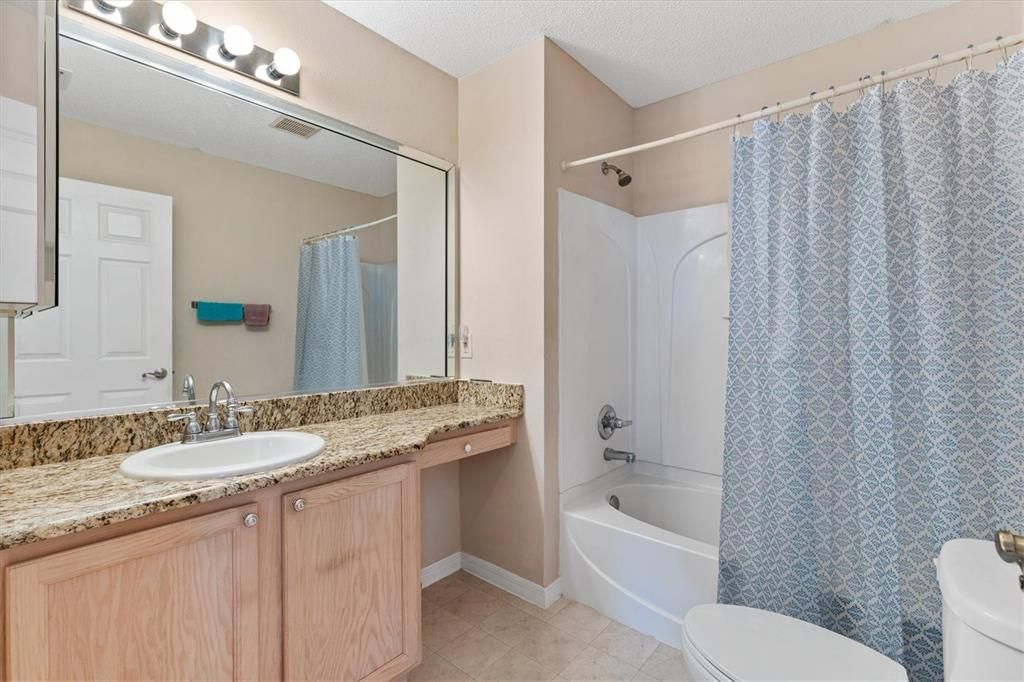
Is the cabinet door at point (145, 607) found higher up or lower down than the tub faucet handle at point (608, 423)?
lower down

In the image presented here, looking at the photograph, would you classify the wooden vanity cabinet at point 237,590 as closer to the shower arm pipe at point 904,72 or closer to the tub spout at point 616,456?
the tub spout at point 616,456

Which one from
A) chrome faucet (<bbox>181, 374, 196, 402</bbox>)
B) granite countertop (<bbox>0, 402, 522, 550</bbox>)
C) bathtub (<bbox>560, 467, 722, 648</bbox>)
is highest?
chrome faucet (<bbox>181, 374, 196, 402</bbox>)

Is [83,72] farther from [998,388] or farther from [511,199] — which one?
[998,388]

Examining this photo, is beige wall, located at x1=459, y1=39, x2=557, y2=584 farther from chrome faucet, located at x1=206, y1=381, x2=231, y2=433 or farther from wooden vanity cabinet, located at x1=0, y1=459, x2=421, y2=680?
chrome faucet, located at x1=206, y1=381, x2=231, y2=433

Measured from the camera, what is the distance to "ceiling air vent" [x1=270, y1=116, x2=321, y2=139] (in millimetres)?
1829

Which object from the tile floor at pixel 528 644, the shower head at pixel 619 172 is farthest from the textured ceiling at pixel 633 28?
the tile floor at pixel 528 644

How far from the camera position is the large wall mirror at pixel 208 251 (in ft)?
4.56

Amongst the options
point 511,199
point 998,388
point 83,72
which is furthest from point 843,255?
point 83,72

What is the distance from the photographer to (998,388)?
1.28 metres

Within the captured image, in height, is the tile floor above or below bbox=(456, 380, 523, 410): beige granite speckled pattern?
below

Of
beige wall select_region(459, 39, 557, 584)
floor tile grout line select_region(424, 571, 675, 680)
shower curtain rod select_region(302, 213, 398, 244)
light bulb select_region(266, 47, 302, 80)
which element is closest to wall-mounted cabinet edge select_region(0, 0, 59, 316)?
light bulb select_region(266, 47, 302, 80)

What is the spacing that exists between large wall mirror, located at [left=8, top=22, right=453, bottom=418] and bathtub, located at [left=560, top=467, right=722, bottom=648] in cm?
109

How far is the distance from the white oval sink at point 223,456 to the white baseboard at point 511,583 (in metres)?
1.24

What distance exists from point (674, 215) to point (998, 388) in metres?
1.61
